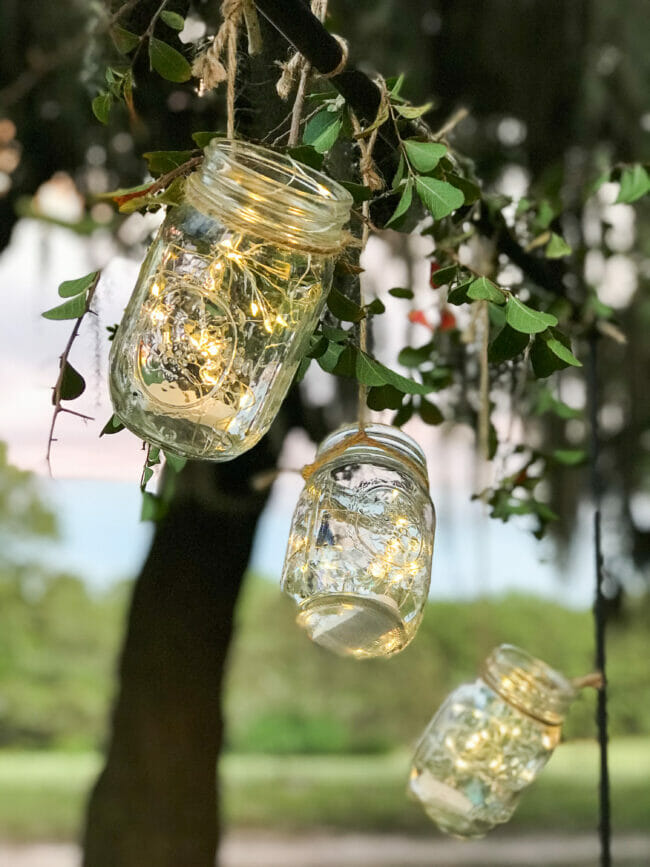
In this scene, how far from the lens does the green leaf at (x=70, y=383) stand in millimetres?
440

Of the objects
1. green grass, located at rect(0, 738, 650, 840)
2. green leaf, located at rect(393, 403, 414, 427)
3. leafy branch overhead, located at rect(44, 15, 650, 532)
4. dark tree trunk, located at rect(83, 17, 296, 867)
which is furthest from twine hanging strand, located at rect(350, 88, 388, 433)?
green grass, located at rect(0, 738, 650, 840)

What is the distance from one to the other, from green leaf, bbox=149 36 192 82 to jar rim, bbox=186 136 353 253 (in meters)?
0.11

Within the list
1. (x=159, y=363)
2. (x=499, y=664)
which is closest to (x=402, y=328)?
(x=499, y=664)

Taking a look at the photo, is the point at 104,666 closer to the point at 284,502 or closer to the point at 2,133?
the point at 284,502

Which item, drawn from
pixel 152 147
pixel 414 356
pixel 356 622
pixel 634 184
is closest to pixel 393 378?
pixel 356 622

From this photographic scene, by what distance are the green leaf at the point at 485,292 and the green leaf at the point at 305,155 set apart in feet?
0.32

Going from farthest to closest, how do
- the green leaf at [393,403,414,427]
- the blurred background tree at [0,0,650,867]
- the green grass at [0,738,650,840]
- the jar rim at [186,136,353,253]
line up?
the green grass at [0,738,650,840] < the blurred background tree at [0,0,650,867] < the green leaf at [393,403,414,427] < the jar rim at [186,136,353,253]

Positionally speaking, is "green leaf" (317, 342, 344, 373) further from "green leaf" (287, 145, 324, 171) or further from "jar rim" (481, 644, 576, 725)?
"jar rim" (481, 644, 576, 725)

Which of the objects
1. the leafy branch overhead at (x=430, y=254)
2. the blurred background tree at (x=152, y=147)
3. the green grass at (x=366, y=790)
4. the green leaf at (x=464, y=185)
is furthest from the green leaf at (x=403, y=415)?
the green grass at (x=366, y=790)

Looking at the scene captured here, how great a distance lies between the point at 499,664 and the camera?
28.5 inches

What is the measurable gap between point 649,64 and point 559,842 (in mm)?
2047

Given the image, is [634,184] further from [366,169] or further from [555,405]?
[366,169]

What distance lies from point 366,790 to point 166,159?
244 centimetres

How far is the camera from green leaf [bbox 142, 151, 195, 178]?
1.24 feet
